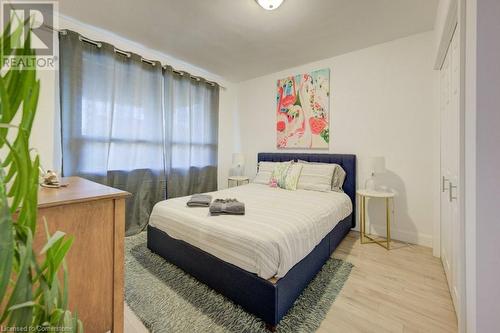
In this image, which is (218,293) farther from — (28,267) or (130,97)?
(130,97)

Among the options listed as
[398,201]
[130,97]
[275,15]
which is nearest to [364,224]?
[398,201]

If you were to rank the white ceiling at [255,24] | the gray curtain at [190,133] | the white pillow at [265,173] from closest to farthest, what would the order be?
the white ceiling at [255,24]
the gray curtain at [190,133]
the white pillow at [265,173]

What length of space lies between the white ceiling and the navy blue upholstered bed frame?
Answer: 2227mm

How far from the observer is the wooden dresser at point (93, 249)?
3.17 ft

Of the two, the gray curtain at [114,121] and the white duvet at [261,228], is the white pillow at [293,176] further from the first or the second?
the gray curtain at [114,121]

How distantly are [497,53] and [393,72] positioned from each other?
2.09m

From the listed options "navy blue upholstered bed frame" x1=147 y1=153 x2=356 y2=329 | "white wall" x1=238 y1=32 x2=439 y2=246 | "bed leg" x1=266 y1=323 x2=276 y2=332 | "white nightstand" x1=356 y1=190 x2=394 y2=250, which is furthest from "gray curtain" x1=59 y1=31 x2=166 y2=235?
"white nightstand" x1=356 y1=190 x2=394 y2=250

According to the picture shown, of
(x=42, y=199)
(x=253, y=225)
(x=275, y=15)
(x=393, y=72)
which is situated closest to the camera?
(x=42, y=199)

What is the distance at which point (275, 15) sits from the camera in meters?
2.29

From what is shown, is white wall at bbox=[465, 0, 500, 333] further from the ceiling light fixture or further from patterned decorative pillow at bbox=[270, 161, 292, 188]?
patterned decorative pillow at bbox=[270, 161, 292, 188]

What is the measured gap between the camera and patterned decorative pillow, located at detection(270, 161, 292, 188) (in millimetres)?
3150

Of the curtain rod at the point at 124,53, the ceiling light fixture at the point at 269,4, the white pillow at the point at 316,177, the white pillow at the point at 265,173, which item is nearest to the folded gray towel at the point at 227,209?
the white pillow at the point at 316,177

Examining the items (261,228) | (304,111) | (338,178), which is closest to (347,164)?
(338,178)

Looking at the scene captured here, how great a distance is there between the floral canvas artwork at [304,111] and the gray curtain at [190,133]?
1213 millimetres
